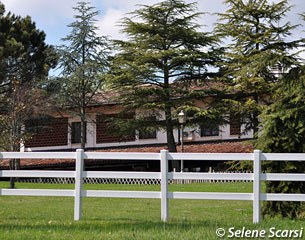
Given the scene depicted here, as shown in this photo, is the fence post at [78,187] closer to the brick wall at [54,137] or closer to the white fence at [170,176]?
the white fence at [170,176]

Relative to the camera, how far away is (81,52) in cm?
4050

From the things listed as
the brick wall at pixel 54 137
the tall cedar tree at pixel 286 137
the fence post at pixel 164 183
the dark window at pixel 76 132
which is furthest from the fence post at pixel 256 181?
the brick wall at pixel 54 137

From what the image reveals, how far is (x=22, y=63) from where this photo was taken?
4197cm

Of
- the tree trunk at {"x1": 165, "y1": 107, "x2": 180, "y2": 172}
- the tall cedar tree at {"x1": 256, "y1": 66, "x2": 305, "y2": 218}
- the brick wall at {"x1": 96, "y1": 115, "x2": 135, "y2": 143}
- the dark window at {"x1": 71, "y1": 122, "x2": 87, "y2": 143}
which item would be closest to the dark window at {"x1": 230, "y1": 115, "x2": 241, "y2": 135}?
the tree trunk at {"x1": 165, "y1": 107, "x2": 180, "y2": 172}

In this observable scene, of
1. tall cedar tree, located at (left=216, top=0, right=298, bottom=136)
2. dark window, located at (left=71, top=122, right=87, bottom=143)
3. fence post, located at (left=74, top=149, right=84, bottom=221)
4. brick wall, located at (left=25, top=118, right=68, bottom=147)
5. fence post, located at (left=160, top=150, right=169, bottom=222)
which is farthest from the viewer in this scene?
brick wall, located at (left=25, top=118, right=68, bottom=147)

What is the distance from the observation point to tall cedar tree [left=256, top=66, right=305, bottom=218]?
464 inches

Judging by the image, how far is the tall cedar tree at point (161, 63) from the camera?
36.0 m

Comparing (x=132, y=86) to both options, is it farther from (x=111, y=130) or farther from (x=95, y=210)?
(x=95, y=210)

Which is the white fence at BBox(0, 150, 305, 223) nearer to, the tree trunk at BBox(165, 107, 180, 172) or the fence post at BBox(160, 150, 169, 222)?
the fence post at BBox(160, 150, 169, 222)

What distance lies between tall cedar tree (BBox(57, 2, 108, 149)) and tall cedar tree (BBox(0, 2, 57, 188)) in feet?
5.78

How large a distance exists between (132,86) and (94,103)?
6.20 metres

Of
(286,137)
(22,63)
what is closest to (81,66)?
(22,63)

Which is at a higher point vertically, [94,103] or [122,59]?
[122,59]

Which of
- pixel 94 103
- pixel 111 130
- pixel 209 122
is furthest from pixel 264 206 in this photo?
pixel 94 103
